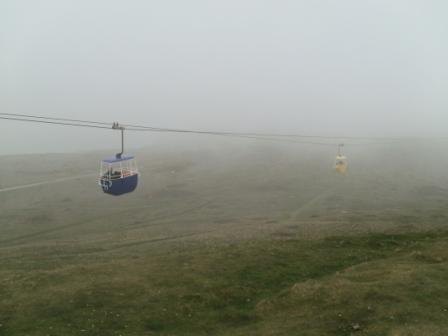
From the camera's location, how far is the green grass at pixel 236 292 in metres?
19.3

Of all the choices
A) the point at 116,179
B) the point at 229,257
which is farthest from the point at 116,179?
the point at 229,257

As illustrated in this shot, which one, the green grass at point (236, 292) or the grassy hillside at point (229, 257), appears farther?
the grassy hillside at point (229, 257)

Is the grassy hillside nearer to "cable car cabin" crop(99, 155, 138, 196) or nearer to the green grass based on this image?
the green grass

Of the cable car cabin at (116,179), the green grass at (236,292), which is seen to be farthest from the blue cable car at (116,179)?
the green grass at (236,292)

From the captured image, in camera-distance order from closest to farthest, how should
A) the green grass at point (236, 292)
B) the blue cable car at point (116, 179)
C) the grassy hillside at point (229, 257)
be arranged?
the green grass at point (236, 292) < the grassy hillside at point (229, 257) < the blue cable car at point (116, 179)

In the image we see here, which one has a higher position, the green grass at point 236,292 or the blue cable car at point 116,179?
the blue cable car at point 116,179

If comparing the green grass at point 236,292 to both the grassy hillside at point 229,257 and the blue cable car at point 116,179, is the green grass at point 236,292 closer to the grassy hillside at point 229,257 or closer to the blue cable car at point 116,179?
the grassy hillside at point 229,257

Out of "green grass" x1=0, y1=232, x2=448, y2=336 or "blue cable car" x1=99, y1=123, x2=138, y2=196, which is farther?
"blue cable car" x1=99, y1=123, x2=138, y2=196

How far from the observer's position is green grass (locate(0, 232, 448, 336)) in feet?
63.3

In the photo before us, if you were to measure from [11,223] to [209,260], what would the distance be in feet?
103

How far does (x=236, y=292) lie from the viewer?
79.3 ft

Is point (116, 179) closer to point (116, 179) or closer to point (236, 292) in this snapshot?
point (116, 179)

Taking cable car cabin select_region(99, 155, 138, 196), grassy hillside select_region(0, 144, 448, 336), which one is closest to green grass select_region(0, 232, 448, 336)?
grassy hillside select_region(0, 144, 448, 336)

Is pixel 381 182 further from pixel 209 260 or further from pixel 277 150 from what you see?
pixel 209 260
